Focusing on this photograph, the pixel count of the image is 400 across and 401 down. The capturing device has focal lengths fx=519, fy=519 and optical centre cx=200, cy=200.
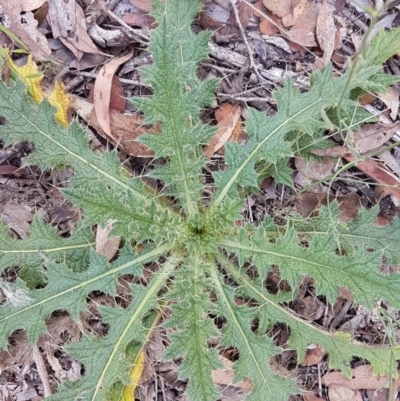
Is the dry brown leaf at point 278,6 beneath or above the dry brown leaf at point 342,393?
above

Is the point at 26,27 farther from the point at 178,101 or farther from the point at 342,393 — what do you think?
the point at 342,393

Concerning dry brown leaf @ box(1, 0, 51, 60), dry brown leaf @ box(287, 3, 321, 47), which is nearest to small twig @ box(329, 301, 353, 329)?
dry brown leaf @ box(287, 3, 321, 47)

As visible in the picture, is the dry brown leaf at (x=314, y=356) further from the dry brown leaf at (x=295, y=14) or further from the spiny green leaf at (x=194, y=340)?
the dry brown leaf at (x=295, y=14)

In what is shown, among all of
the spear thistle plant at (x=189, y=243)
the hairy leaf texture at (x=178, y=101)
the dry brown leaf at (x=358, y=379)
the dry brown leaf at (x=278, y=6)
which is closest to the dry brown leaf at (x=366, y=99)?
the spear thistle plant at (x=189, y=243)

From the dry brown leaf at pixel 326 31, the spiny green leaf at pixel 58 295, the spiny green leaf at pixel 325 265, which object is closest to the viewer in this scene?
the spiny green leaf at pixel 325 265

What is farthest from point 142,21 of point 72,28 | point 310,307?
point 310,307

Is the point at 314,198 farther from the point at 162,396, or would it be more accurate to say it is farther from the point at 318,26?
the point at 162,396

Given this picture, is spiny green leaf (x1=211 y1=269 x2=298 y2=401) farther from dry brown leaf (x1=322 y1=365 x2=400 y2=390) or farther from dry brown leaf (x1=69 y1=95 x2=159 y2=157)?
dry brown leaf (x1=69 y1=95 x2=159 y2=157)
